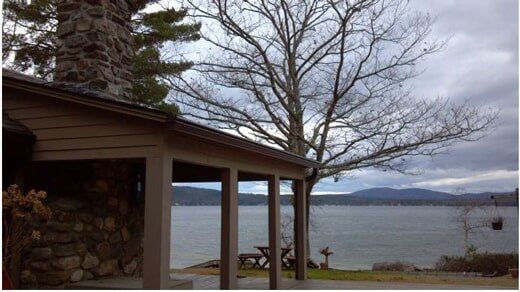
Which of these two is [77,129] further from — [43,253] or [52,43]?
[52,43]

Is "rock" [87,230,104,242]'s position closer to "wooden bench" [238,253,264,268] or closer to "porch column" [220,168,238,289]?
"porch column" [220,168,238,289]

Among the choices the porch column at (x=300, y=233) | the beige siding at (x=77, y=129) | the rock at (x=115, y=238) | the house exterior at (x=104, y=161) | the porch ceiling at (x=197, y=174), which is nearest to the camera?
the house exterior at (x=104, y=161)

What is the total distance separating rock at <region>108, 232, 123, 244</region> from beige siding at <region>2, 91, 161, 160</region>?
181 centimetres

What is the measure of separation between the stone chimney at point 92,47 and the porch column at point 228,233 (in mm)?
2601

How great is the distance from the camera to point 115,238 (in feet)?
23.8

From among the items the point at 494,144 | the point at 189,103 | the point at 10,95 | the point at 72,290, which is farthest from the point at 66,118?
the point at 494,144

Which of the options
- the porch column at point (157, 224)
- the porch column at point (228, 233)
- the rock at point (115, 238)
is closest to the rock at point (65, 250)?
the rock at point (115, 238)

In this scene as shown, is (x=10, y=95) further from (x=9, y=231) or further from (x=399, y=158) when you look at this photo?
(x=399, y=158)

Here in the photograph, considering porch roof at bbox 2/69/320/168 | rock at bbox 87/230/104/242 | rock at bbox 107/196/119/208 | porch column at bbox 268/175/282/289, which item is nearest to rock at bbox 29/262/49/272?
rock at bbox 87/230/104/242

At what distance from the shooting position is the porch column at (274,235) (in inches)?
308

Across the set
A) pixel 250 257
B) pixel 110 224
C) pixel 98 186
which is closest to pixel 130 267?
pixel 110 224

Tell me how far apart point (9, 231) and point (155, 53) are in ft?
35.5

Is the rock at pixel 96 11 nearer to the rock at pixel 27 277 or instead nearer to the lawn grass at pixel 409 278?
the rock at pixel 27 277

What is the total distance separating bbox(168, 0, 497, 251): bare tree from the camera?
14766 millimetres
